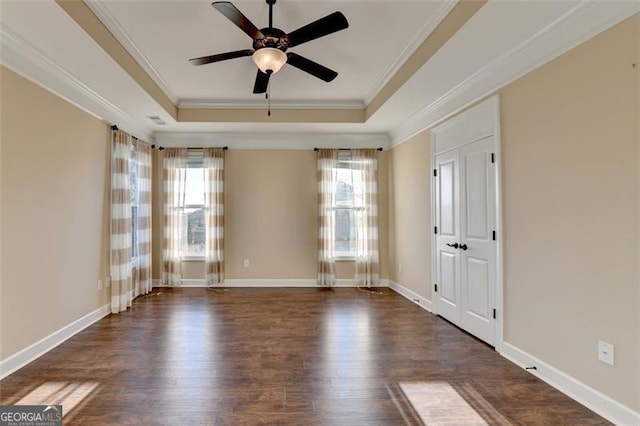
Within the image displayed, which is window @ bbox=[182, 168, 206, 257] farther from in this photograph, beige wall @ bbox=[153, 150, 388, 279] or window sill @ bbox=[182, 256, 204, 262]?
beige wall @ bbox=[153, 150, 388, 279]

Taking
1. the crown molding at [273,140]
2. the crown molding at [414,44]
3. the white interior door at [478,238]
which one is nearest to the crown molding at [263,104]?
the crown molding at [414,44]

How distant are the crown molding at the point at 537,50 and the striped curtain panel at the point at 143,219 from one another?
14.3 feet

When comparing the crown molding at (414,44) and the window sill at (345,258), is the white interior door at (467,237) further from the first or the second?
the window sill at (345,258)

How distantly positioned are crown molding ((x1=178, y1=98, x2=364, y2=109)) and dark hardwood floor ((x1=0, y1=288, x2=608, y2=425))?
302cm

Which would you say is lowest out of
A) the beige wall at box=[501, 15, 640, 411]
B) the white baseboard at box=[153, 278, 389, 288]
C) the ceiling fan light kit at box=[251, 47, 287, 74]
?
the white baseboard at box=[153, 278, 389, 288]

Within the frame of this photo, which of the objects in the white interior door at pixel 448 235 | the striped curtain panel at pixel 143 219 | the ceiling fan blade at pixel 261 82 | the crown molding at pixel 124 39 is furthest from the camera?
the striped curtain panel at pixel 143 219

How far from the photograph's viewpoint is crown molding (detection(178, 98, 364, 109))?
469 centimetres

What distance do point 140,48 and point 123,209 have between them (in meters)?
2.10

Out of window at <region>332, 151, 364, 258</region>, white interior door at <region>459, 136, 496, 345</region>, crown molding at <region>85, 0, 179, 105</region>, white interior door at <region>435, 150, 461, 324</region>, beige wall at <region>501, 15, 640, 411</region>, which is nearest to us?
beige wall at <region>501, 15, 640, 411</region>

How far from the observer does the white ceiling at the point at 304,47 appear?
7.19ft

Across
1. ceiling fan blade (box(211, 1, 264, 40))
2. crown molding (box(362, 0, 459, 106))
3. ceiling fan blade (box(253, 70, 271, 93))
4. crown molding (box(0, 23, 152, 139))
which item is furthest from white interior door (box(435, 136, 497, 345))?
crown molding (box(0, 23, 152, 139))

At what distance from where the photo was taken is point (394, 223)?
5.52 metres

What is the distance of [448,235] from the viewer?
12.5ft

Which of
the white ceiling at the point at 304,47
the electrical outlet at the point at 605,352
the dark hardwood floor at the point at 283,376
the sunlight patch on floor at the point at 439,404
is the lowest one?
the sunlight patch on floor at the point at 439,404
